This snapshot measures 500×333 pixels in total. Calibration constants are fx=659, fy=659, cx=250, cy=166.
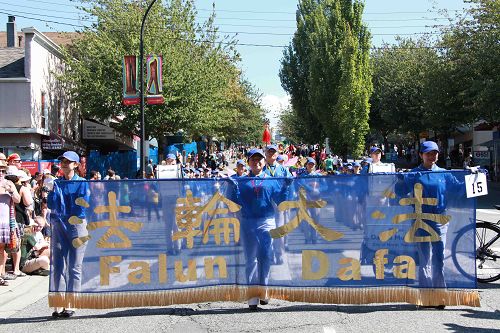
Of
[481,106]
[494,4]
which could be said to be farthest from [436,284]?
[494,4]

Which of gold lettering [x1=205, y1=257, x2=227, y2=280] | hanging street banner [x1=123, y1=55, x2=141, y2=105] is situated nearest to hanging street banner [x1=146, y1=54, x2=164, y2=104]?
hanging street banner [x1=123, y1=55, x2=141, y2=105]

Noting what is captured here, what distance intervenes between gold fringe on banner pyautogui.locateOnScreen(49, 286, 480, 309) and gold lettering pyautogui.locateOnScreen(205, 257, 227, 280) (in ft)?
0.45

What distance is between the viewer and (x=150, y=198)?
775 cm

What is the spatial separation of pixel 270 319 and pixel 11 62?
26.7m

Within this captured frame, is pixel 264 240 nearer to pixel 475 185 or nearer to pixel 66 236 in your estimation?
pixel 66 236

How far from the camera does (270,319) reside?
7078 millimetres

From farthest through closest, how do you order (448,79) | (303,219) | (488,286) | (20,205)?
(448,79)
(20,205)
(488,286)
(303,219)

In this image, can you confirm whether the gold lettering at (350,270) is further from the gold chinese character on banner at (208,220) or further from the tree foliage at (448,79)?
the tree foliage at (448,79)

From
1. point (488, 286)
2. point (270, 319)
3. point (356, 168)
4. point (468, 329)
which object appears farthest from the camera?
point (356, 168)

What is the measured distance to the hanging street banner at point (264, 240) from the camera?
7434 mm

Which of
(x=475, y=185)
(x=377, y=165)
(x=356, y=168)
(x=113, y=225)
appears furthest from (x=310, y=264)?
(x=356, y=168)

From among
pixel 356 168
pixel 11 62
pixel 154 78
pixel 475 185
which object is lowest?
pixel 475 185

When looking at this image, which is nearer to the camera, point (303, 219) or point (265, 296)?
point (265, 296)

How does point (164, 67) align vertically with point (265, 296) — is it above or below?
above
